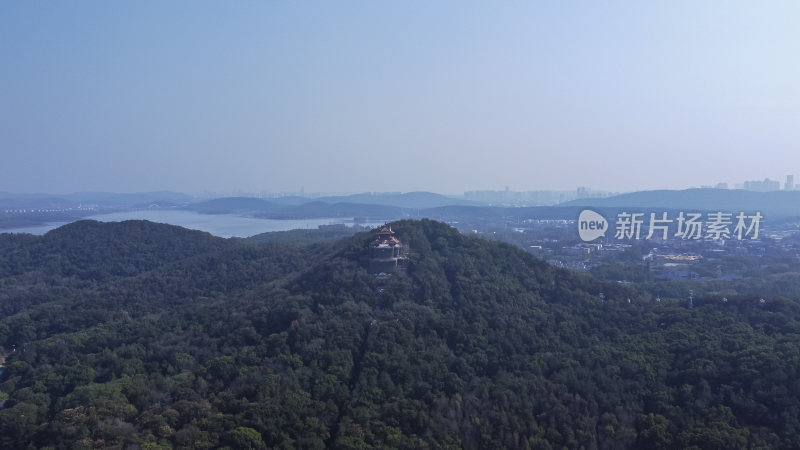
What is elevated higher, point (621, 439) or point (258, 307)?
point (258, 307)

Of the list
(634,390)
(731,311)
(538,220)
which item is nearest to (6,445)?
(634,390)

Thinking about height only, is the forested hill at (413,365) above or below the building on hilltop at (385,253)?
below

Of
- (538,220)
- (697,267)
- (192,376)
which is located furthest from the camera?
(538,220)

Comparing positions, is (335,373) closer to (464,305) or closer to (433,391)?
(433,391)

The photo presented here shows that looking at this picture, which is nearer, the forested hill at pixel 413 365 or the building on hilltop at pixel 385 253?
the forested hill at pixel 413 365

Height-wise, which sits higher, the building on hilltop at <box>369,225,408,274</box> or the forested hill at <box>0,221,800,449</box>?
the building on hilltop at <box>369,225,408,274</box>
